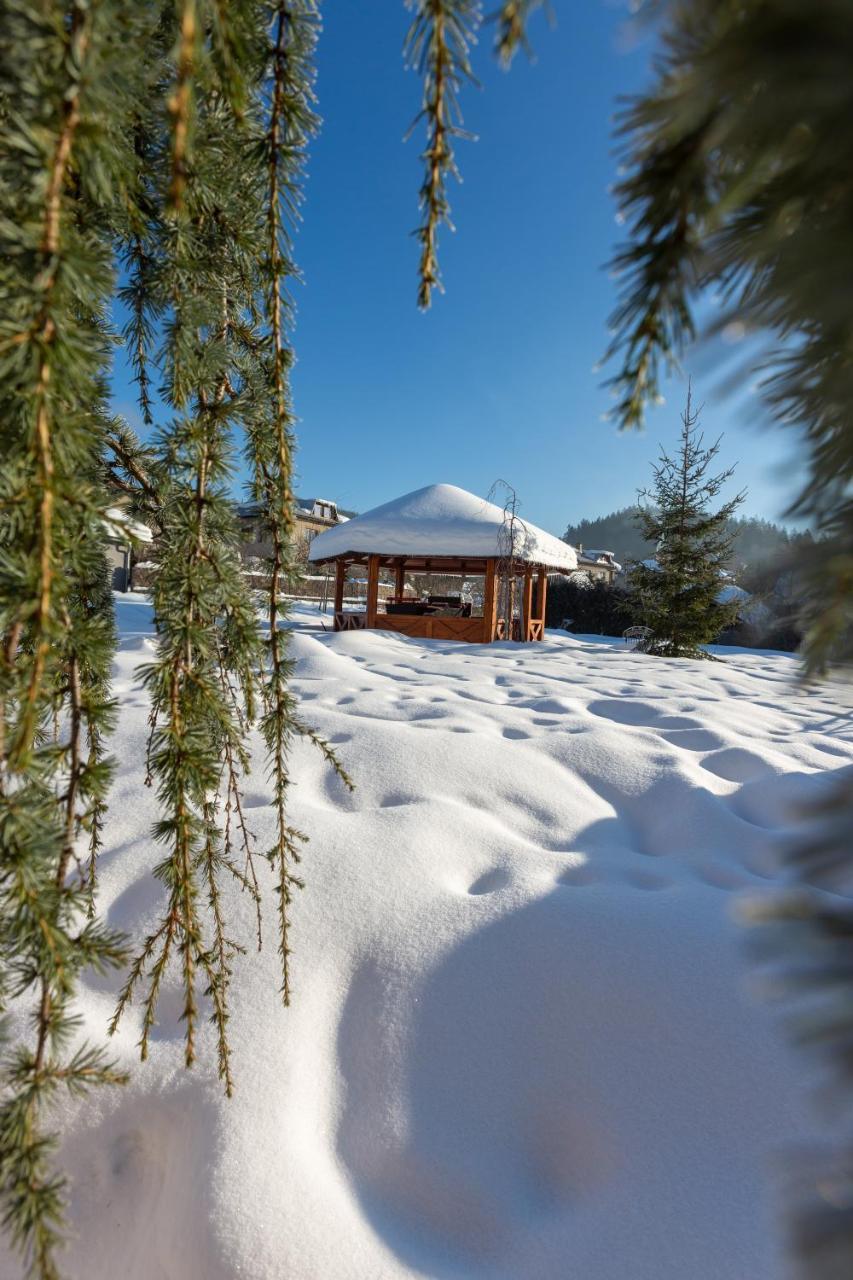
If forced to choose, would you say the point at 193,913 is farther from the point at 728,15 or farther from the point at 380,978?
the point at 728,15

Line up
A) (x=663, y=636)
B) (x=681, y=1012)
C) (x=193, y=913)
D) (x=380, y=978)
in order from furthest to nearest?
(x=663, y=636) → (x=380, y=978) → (x=681, y=1012) → (x=193, y=913)

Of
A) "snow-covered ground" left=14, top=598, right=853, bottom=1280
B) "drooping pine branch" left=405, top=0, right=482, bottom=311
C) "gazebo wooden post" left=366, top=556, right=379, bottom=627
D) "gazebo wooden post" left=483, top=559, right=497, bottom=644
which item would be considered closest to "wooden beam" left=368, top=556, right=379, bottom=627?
"gazebo wooden post" left=366, top=556, right=379, bottom=627

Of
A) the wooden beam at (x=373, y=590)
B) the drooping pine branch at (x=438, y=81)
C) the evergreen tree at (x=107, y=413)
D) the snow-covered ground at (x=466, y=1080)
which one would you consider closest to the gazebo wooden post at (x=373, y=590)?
the wooden beam at (x=373, y=590)

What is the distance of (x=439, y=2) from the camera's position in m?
0.61

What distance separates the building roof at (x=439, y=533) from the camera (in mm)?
12672

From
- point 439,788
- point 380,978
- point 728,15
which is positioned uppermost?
point 728,15

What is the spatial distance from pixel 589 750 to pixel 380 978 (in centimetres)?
169

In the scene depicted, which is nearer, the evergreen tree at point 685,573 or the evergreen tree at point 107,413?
the evergreen tree at point 107,413

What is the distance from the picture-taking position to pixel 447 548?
41.7 ft

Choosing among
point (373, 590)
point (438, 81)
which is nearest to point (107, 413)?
point (438, 81)

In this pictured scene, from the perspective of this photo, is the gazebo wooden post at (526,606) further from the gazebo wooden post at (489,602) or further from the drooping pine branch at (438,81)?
the drooping pine branch at (438,81)

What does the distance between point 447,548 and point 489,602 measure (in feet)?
4.67

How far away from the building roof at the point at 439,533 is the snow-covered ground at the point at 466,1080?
10667 mm

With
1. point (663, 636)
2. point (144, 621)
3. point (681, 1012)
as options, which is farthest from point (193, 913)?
point (663, 636)
